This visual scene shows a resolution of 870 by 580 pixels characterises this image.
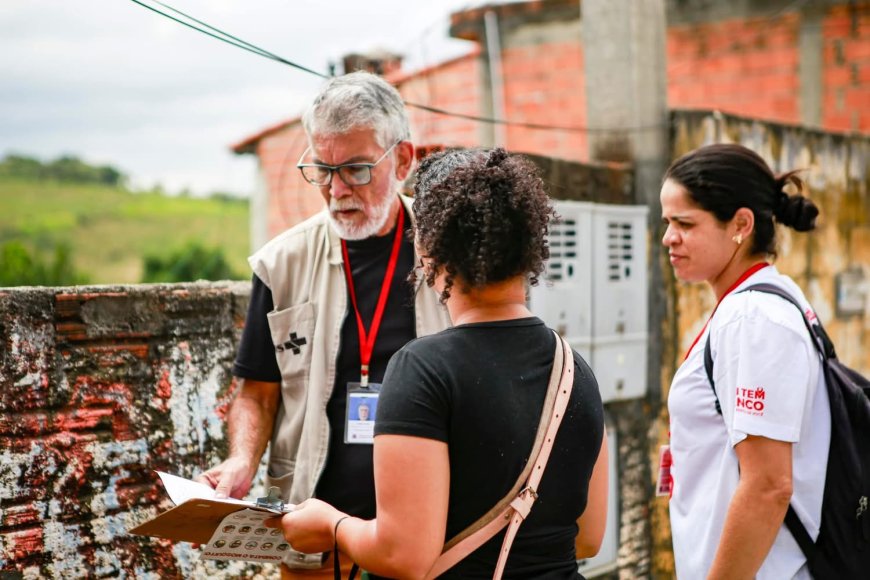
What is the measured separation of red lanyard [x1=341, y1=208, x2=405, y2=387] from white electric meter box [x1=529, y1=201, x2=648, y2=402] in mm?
1686

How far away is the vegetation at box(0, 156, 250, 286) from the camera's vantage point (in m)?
17.6

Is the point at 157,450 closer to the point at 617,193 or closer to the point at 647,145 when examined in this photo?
the point at 617,193

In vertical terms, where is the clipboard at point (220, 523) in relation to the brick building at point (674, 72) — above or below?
below

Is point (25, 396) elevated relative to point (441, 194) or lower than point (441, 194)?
lower

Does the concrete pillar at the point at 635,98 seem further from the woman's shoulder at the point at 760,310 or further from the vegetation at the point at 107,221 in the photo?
the vegetation at the point at 107,221

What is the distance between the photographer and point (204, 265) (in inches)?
511

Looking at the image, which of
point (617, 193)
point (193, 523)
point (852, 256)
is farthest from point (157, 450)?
point (852, 256)

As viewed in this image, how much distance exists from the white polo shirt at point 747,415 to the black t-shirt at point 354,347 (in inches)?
31.5

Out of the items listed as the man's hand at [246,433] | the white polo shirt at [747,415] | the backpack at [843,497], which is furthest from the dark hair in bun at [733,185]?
the man's hand at [246,433]

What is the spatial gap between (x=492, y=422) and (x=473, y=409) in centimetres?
5

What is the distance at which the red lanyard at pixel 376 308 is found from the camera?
253 cm

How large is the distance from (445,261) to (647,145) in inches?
146

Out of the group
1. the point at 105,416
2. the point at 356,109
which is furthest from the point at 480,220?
the point at 105,416

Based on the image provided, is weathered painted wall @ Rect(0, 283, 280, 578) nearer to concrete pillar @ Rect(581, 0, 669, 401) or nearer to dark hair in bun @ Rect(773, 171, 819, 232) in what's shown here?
dark hair in bun @ Rect(773, 171, 819, 232)
